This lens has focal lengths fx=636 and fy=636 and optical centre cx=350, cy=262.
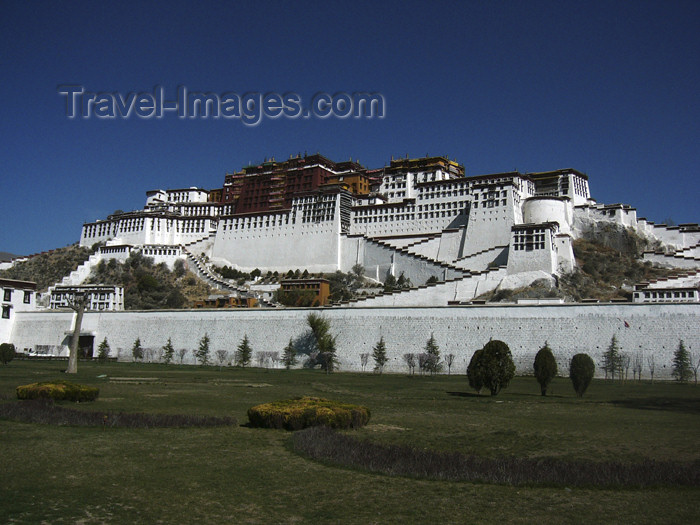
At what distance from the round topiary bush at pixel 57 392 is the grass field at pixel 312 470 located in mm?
470

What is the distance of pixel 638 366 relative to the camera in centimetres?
3781

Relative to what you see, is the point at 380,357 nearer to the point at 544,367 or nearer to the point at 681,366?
the point at 544,367

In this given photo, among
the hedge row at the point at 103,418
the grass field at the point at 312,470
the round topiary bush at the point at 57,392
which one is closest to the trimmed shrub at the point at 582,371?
the grass field at the point at 312,470

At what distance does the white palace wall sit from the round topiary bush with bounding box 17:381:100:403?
27600mm

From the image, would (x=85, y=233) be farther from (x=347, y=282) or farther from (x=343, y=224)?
(x=347, y=282)

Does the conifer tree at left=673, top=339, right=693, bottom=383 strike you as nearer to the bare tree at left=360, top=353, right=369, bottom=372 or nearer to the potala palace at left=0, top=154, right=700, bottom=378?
the potala palace at left=0, top=154, right=700, bottom=378

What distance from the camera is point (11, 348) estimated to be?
45.0 meters

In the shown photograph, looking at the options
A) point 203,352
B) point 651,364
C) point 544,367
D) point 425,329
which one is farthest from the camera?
point 203,352

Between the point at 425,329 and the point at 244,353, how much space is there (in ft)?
48.2

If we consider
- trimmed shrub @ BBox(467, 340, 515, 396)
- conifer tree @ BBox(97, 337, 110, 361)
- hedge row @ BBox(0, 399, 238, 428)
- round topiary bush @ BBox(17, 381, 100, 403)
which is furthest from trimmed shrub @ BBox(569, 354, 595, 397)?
conifer tree @ BBox(97, 337, 110, 361)

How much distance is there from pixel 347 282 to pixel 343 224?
12917mm

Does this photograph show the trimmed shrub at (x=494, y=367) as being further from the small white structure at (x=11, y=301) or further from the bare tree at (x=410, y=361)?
the small white structure at (x=11, y=301)

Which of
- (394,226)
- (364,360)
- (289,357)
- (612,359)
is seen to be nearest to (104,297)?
(289,357)

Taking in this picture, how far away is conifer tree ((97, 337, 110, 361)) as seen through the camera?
5581 centimetres
